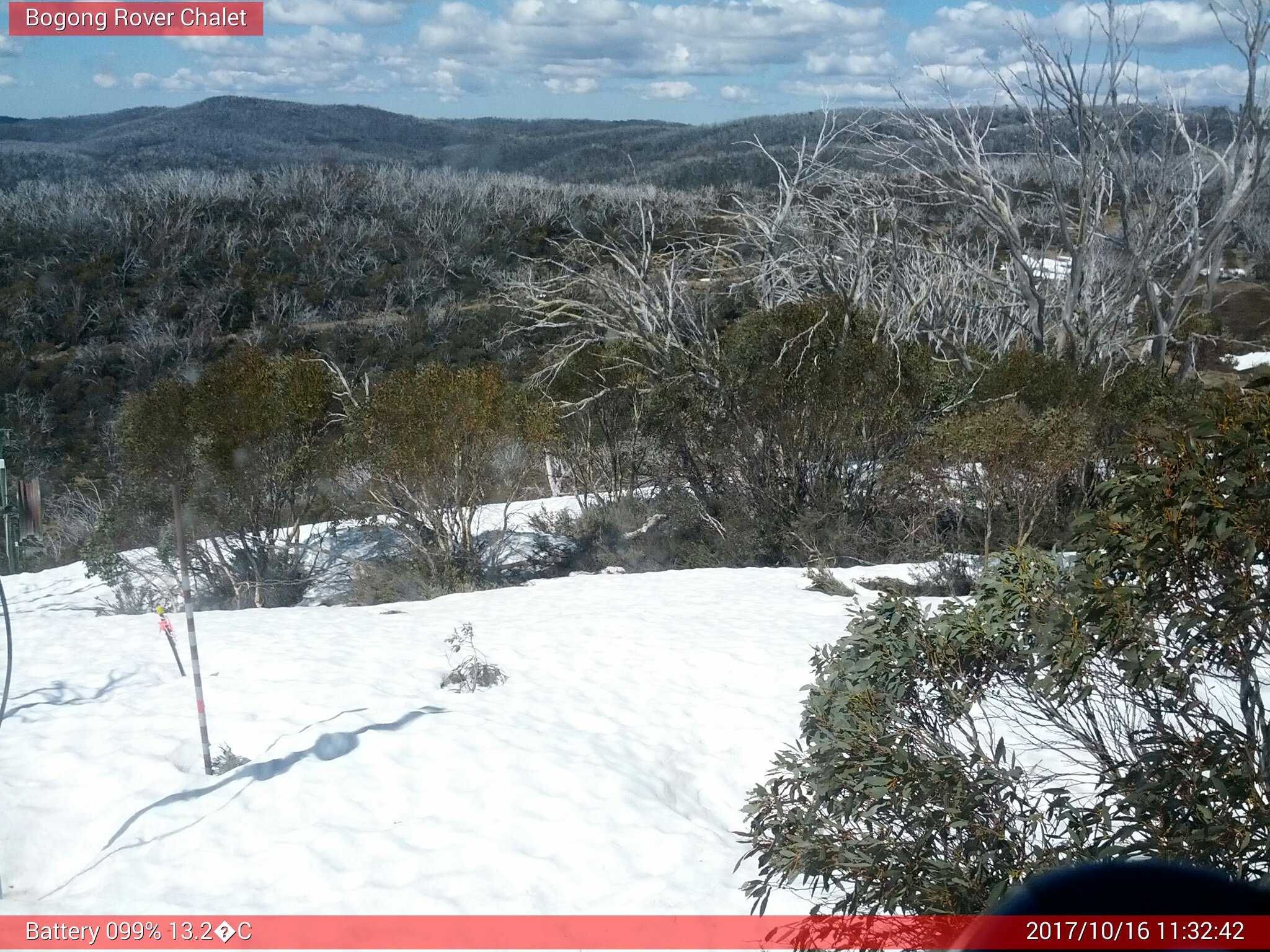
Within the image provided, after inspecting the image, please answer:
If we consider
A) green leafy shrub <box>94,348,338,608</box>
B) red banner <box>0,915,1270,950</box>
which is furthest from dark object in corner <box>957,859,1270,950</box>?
green leafy shrub <box>94,348,338,608</box>

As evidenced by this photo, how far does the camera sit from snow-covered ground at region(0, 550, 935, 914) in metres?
4.28

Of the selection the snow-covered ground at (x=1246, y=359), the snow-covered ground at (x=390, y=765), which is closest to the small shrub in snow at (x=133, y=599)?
the snow-covered ground at (x=390, y=765)

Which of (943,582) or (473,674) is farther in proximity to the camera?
(943,582)

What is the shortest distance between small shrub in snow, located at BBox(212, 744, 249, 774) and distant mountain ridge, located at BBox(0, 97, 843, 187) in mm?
30294

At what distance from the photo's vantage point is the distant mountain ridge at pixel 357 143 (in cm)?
3806

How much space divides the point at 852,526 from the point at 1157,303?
665 centimetres

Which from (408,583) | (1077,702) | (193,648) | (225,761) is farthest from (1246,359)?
(193,648)

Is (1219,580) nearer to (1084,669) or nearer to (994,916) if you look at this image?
(1084,669)

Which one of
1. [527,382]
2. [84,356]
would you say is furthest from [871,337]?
[84,356]

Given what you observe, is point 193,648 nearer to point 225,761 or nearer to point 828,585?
point 225,761

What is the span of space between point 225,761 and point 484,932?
1909 mm

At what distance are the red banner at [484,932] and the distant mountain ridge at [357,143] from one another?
102 ft

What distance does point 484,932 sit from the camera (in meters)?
4.03

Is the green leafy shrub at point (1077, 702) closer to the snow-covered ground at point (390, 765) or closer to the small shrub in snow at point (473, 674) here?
the snow-covered ground at point (390, 765)
